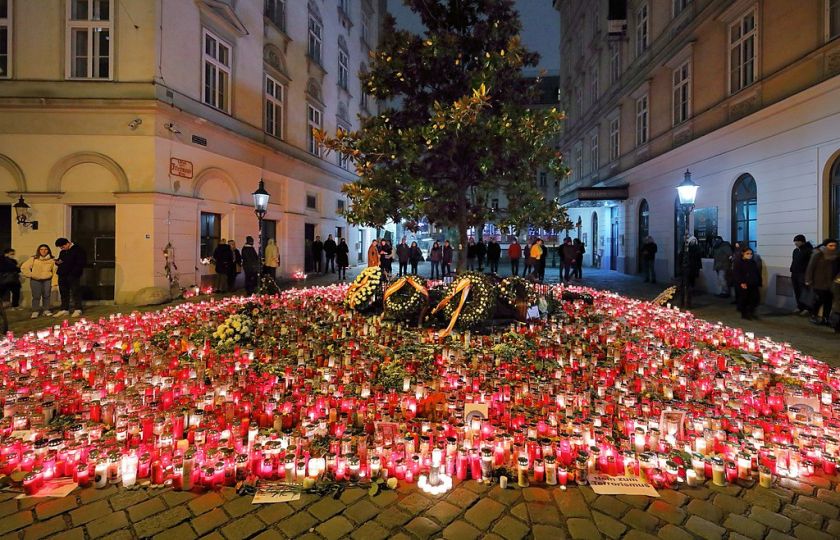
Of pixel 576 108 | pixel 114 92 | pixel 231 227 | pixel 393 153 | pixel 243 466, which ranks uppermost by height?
pixel 576 108

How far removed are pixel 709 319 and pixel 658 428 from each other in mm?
7937

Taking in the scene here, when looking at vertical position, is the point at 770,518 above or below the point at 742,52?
below

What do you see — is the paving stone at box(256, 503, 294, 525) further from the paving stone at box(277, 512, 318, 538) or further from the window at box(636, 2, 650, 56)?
the window at box(636, 2, 650, 56)

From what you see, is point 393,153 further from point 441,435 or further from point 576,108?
point 576,108

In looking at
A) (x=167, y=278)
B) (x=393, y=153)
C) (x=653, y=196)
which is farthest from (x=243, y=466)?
(x=653, y=196)

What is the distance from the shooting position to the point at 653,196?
1900cm

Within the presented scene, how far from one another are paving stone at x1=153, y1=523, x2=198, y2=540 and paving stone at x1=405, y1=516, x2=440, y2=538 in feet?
4.26

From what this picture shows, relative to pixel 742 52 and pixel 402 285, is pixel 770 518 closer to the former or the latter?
pixel 402 285

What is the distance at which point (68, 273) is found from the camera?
1045 cm

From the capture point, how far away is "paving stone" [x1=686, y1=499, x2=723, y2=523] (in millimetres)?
2840

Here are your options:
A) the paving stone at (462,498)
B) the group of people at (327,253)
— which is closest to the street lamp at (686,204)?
the paving stone at (462,498)

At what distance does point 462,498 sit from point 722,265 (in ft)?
44.8

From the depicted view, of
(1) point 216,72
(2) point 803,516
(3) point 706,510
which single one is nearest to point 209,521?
(3) point 706,510

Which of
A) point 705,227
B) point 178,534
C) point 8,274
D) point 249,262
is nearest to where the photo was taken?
point 178,534
